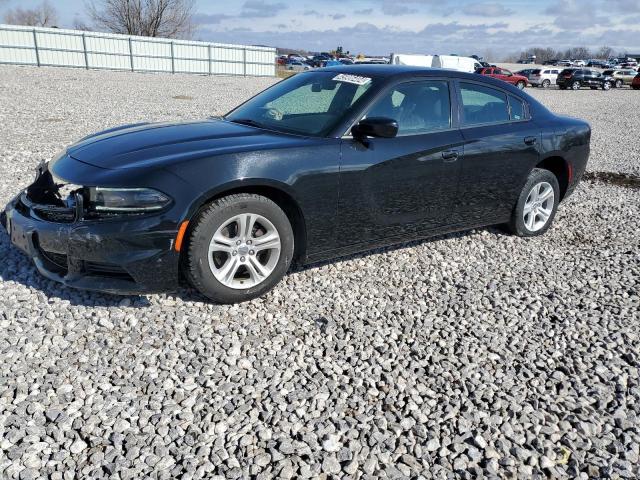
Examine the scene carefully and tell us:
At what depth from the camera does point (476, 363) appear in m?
A: 3.24

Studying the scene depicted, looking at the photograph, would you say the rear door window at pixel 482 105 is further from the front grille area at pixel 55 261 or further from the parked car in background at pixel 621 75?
the parked car in background at pixel 621 75

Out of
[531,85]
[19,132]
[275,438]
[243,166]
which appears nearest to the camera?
[275,438]

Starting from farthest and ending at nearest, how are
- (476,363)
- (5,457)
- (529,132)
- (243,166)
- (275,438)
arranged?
(529,132), (243,166), (476,363), (275,438), (5,457)

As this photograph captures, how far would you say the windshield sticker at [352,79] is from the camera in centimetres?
437

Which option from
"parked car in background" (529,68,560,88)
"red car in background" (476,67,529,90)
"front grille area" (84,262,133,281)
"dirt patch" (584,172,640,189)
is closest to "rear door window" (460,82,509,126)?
"front grille area" (84,262,133,281)

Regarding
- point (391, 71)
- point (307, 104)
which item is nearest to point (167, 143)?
point (307, 104)

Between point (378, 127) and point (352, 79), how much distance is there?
802mm

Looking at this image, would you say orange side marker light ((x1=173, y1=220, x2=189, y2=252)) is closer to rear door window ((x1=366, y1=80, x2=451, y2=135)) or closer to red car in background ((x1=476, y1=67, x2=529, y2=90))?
rear door window ((x1=366, y1=80, x2=451, y2=135))

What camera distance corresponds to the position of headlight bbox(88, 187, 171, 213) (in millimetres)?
3338

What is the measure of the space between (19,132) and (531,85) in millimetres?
36697

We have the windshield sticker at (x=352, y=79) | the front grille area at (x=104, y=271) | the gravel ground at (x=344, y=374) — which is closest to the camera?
the gravel ground at (x=344, y=374)

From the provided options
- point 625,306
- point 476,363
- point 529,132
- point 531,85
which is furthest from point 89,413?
point 531,85

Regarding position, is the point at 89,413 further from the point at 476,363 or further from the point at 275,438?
the point at 476,363

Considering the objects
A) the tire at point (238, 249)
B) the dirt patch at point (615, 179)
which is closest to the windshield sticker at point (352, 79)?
the tire at point (238, 249)
